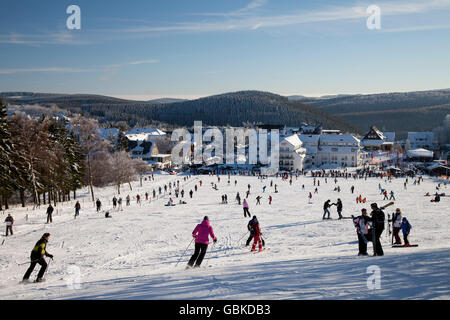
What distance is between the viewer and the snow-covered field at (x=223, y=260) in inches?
271

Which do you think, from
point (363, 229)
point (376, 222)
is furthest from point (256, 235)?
point (376, 222)

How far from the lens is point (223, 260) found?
10953 mm

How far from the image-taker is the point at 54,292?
769 centimetres

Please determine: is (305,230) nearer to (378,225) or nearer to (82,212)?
(378,225)

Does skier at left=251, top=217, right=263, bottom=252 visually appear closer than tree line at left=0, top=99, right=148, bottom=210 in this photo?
Yes

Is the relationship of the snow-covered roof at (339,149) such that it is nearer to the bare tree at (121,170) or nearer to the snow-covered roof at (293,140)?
the snow-covered roof at (293,140)

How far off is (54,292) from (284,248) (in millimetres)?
7714

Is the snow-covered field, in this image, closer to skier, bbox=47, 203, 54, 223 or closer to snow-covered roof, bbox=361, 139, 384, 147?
skier, bbox=47, 203, 54, 223

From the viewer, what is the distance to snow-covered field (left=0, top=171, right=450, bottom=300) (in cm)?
688

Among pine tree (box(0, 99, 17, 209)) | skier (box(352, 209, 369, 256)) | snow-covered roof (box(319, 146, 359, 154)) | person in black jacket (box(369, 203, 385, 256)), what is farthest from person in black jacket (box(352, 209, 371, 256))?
snow-covered roof (box(319, 146, 359, 154))

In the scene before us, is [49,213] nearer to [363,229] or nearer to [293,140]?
[363,229]

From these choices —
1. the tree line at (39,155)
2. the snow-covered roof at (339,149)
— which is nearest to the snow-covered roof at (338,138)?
the snow-covered roof at (339,149)
